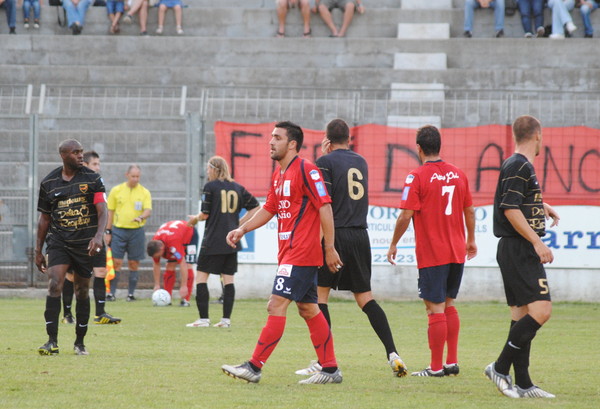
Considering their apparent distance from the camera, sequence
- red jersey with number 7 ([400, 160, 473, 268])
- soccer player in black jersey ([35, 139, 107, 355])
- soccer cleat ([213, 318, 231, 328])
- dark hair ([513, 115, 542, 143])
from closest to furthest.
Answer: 1. dark hair ([513, 115, 542, 143])
2. red jersey with number 7 ([400, 160, 473, 268])
3. soccer player in black jersey ([35, 139, 107, 355])
4. soccer cleat ([213, 318, 231, 328])

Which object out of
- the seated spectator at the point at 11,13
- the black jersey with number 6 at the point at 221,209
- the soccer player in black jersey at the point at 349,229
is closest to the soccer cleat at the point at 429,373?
the soccer player in black jersey at the point at 349,229

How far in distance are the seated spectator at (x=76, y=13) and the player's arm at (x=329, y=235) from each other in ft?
60.4

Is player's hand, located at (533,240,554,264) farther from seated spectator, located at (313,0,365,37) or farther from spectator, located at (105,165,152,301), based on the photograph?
seated spectator, located at (313,0,365,37)

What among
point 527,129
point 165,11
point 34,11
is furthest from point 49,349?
point 34,11

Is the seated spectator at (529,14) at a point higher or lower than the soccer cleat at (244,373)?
higher

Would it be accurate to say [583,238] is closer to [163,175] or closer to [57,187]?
[163,175]

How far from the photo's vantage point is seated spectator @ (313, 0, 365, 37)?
2442cm

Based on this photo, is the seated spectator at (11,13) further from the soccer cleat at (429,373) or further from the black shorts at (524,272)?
the black shorts at (524,272)

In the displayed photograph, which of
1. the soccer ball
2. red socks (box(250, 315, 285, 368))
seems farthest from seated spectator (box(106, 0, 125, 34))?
red socks (box(250, 315, 285, 368))

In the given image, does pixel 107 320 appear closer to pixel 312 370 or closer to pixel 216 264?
pixel 216 264

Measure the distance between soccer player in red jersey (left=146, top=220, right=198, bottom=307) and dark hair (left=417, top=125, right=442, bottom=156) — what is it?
861 centimetres

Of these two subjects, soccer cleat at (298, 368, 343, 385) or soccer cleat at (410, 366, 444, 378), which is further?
soccer cleat at (410, 366, 444, 378)

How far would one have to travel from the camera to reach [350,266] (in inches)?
340

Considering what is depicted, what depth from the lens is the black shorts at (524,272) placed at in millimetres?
7254
